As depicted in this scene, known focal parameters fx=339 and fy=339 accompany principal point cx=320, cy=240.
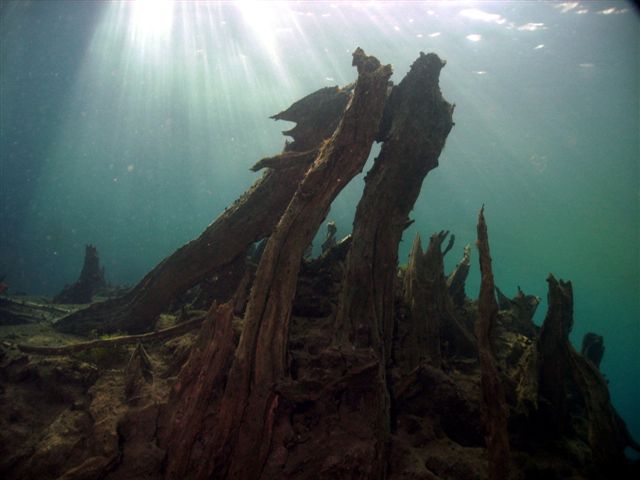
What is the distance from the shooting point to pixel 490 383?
3.33 metres

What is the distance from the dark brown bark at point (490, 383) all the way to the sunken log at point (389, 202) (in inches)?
56.7

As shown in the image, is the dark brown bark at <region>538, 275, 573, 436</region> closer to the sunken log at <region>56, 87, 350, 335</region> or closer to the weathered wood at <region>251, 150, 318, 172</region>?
the weathered wood at <region>251, 150, 318, 172</region>

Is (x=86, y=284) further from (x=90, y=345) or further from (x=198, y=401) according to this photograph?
(x=198, y=401)

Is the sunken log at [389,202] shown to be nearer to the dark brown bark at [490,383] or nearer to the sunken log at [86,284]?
the dark brown bark at [490,383]

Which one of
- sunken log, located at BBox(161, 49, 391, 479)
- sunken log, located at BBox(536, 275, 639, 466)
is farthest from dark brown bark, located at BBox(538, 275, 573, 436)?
sunken log, located at BBox(161, 49, 391, 479)

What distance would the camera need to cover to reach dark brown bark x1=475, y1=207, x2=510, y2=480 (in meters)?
3.12

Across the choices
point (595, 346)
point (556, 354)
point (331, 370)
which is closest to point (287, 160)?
point (331, 370)

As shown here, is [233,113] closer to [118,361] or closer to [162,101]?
[162,101]

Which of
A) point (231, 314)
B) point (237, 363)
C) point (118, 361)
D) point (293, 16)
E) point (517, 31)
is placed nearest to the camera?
point (237, 363)

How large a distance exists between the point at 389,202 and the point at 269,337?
2.76 m

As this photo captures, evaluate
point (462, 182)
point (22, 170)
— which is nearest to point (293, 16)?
point (462, 182)

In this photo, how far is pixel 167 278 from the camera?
698 centimetres

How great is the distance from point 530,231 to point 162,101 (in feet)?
223

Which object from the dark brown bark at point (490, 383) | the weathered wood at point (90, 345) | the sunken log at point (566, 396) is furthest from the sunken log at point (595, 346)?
the weathered wood at point (90, 345)
